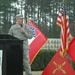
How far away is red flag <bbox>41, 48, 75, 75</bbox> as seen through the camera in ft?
27.7

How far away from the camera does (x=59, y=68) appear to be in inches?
337

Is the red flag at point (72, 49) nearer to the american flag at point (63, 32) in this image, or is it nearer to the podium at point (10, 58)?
the american flag at point (63, 32)

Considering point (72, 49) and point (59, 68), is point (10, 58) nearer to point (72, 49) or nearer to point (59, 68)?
point (59, 68)

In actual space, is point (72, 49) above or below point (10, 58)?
below

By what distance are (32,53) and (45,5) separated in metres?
28.6

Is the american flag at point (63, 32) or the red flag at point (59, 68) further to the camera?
the american flag at point (63, 32)

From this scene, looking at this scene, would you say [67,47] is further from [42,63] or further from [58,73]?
[42,63]

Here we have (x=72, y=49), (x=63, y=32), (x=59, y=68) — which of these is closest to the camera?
(x=59, y=68)

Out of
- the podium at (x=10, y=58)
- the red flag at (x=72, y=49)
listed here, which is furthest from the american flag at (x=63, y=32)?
the podium at (x=10, y=58)

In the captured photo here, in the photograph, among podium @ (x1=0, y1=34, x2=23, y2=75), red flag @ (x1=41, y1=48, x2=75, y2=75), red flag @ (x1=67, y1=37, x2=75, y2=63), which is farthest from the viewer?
red flag @ (x1=67, y1=37, x2=75, y2=63)

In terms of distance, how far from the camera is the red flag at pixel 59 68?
844 centimetres

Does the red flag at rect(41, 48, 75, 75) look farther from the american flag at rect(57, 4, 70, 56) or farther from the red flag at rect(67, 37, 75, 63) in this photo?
the red flag at rect(67, 37, 75, 63)

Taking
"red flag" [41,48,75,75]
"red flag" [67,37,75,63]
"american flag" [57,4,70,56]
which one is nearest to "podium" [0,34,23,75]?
"red flag" [41,48,75,75]

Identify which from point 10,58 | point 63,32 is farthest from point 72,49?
point 10,58
